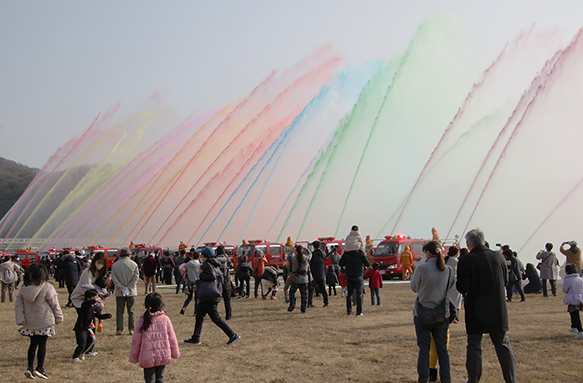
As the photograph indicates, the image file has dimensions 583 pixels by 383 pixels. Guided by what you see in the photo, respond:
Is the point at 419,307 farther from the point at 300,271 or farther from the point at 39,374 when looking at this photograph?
the point at 300,271

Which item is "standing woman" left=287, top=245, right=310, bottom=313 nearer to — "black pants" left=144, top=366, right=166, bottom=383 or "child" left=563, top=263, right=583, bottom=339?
"child" left=563, top=263, right=583, bottom=339

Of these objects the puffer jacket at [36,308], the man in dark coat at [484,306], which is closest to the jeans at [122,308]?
the puffer jacket at [36,308]

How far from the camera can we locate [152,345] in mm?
5801

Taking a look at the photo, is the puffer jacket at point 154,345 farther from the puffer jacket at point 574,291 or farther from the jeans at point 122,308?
the puffer jacket at point 574,291

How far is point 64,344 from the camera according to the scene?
33.3ft

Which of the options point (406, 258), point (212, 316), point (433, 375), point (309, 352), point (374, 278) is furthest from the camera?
point (406, 258)

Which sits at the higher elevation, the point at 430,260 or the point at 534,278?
the point at 430,260

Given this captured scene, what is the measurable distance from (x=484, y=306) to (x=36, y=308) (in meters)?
6.23

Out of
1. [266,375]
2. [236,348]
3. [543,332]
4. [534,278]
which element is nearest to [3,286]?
[236,348]

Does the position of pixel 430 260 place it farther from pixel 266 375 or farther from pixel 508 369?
pixel 266 375

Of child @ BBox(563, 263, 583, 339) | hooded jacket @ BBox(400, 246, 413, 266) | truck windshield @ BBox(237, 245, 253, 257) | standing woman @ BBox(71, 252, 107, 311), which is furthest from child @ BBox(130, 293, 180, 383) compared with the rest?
truck windshield @ BBox(237, 245, 253, 257)

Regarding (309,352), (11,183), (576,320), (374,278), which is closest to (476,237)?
(309,352)

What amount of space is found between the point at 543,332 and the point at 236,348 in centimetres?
638

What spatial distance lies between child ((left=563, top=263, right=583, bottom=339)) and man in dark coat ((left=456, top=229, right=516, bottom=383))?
13.5 ft
